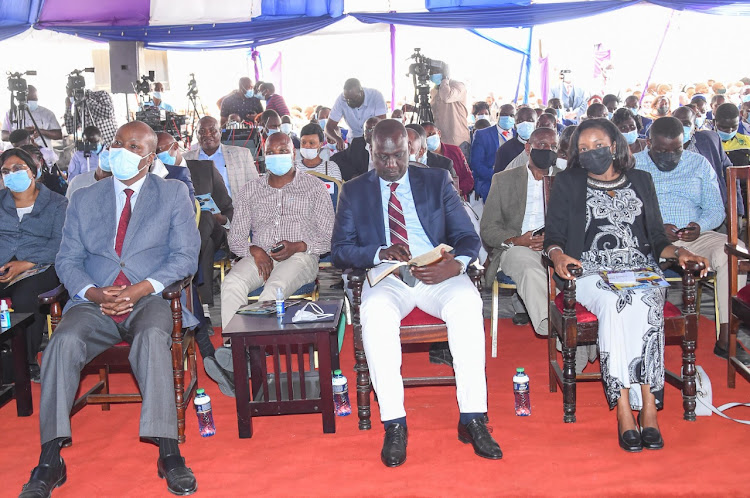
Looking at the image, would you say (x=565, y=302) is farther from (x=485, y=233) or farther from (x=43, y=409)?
Result: (x=43, y=409)

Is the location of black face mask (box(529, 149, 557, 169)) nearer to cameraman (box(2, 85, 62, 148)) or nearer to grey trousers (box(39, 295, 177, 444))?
grey trousers (box(39, 295, 177, 444))

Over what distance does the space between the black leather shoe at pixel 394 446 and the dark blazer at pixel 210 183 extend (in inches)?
111

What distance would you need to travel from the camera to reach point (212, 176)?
5582 millimetres

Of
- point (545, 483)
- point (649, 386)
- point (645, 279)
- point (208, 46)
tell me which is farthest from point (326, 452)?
point (208, 46)

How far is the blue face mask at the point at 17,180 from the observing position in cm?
432

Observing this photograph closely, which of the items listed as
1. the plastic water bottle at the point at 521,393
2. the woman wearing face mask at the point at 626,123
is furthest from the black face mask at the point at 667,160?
the plastic water bottle at the point at 521,393

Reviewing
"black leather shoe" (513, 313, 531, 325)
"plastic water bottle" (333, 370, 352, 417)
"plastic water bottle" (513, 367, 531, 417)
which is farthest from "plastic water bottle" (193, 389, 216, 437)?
"black leather shoe" (513, 313, 531, 325)

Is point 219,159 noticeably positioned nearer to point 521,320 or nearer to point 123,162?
point 123,162

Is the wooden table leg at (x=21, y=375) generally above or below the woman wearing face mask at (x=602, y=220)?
below

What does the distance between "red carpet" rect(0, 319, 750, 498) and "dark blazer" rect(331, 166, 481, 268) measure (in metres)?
0.88

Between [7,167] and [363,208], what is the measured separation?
89.7 inches

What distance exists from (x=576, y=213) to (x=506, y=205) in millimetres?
1086

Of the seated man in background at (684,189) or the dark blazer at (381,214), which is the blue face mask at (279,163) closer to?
the dark blazer at (381,214)

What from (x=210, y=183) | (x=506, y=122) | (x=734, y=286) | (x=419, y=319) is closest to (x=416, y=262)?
(x=419, y=319)
